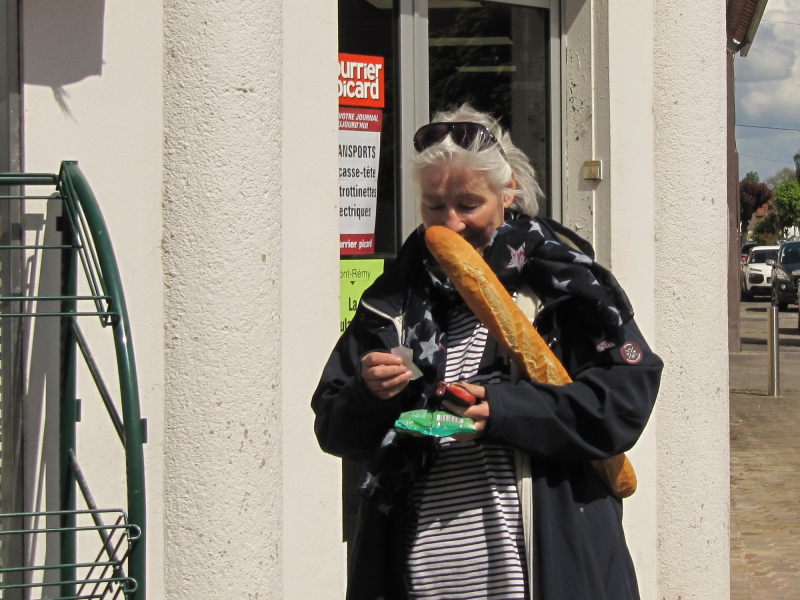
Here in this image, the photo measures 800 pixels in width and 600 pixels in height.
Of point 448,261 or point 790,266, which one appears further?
point 790,266

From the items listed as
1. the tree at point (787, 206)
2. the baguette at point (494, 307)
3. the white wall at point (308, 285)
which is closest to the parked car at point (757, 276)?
the white wall at point (308, 285)

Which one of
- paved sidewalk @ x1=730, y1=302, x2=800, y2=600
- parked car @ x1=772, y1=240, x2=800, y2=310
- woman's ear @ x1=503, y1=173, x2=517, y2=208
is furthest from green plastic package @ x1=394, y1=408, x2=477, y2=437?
parked car @ x1=772, y1=240, x2=800, y2=310

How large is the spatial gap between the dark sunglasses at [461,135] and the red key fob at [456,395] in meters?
0.57

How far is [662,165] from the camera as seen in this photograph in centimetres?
521

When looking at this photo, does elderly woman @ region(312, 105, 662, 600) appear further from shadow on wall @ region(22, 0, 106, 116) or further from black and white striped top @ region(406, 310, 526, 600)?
shadow on wall @ region(22, 0, 106, 116)

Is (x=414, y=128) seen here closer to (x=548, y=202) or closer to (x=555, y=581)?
(x=548, y=202)

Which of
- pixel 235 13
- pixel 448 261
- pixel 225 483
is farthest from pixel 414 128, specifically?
pixel 448 261

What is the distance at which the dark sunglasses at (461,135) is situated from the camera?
2605 mm

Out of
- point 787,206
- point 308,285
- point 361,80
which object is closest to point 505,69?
point 361,80

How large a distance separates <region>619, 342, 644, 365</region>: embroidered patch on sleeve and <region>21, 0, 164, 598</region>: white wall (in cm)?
178

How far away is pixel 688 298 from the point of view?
5176mm

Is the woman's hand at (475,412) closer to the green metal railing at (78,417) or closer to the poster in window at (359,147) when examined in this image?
the green metal railing at (78,417)

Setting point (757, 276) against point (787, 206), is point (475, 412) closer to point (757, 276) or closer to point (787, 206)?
point (757, 276)

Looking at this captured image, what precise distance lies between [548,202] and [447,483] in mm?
3143
